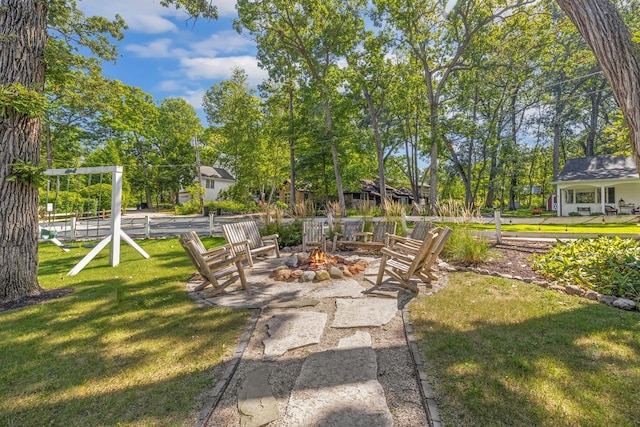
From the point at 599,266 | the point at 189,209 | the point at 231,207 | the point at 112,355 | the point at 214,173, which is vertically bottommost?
the point at 112,355

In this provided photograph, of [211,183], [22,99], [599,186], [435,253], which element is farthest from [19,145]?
[211,183]

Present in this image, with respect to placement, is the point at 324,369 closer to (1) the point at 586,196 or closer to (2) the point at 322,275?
(2) the point at 322,275

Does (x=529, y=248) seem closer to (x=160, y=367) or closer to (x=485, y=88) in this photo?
(x=160, y=367)

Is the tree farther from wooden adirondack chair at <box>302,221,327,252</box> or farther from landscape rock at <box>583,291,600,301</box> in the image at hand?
landscape rock at <box>583,291,600,301</box>

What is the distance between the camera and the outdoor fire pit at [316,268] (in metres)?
5.27

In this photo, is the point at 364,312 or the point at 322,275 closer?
the point at 364,312

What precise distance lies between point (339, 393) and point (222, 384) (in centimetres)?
89

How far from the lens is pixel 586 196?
20.9 meters

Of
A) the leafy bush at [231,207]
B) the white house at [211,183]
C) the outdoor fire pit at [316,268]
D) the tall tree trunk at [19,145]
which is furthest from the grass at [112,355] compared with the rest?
the white house at [211,183]

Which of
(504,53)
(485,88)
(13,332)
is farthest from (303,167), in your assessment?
(13,332)

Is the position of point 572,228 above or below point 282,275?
above

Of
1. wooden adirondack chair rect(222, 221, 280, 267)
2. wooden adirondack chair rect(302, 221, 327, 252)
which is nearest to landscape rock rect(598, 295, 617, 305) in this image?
wooden adirondack chair rect(302, 221, 327, 252)

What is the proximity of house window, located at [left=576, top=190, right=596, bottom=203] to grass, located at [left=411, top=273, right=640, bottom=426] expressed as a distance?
22.7 m

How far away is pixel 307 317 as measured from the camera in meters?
3.62
